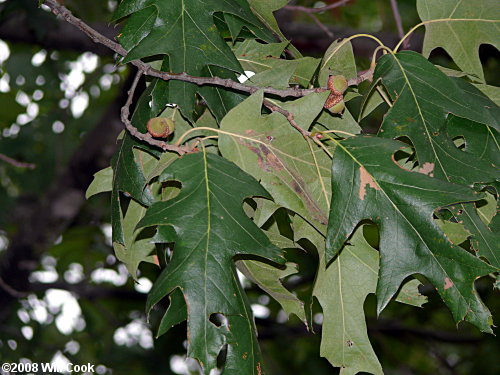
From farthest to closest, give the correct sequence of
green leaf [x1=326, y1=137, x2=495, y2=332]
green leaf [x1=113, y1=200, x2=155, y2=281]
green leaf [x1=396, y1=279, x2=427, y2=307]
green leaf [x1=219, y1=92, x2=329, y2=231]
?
green leaf [x1=113, y1=200, x2=155, y2=281] < green leaf [x1=396, y1=279, x2=427, y2=307] < green leaf [x1=219, y1=92, x2=329, y2=231] < green leaf [x1=326, y1=137, x2=495, y2=332]

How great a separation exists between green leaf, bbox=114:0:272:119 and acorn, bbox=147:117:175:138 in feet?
0.13

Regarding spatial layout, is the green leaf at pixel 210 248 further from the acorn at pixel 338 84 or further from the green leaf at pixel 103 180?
the green leaf at pixel 103 180

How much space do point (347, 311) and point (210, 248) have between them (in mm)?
385

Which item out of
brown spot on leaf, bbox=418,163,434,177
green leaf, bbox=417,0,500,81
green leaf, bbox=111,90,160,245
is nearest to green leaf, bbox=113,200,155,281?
green leaf, bbox=111,90,160,245

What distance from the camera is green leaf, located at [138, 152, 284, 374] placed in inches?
41.9

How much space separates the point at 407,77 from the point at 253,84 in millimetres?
294

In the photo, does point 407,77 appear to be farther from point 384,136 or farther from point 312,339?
point 312,339

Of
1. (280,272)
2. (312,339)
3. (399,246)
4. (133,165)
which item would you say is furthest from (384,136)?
(312,339)

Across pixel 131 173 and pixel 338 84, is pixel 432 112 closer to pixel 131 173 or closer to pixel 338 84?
pixel 338 84

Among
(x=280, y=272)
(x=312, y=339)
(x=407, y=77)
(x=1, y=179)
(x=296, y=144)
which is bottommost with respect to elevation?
(x=312, y=339)

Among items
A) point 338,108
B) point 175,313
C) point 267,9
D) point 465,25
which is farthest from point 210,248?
point 465,25

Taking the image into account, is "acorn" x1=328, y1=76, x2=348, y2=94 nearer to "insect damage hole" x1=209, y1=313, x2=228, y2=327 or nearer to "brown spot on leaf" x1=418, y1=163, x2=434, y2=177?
"brown spot on leaf" x1=418, y1=163, x2=434, y2=177

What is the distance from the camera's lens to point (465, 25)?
146cm

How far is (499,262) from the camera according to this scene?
3.61 ft
